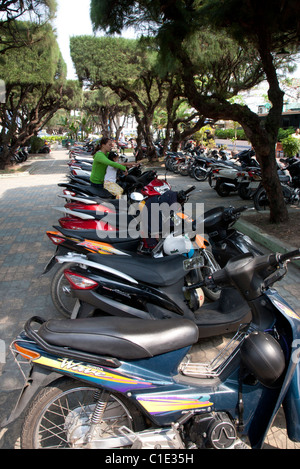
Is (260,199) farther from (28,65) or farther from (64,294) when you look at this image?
(28,65)

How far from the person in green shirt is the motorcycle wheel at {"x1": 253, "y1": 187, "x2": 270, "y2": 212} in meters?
2.98

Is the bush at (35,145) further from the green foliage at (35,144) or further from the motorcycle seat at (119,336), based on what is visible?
the motorcycle seat at (119,336)

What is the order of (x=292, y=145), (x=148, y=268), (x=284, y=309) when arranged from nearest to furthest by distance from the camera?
(x=284, y=309), (x=148, y=268), (x=292, y=145)

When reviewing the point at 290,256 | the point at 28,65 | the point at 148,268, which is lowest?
the point at 148,268

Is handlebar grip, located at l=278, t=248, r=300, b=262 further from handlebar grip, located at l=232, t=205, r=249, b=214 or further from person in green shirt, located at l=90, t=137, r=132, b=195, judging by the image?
person in green shirt, located at l=90, t=137, r=132, b=195

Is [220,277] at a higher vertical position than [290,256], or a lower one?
lower

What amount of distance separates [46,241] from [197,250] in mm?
3478

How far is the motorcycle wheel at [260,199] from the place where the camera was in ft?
25.2

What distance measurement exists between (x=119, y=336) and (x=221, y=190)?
28.9ft

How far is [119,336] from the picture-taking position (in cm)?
178

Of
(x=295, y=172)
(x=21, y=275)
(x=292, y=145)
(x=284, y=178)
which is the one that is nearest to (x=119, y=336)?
(x=21, y=275)

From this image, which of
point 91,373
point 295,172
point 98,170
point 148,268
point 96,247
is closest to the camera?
point 91,373

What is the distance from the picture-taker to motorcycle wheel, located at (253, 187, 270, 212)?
767cm

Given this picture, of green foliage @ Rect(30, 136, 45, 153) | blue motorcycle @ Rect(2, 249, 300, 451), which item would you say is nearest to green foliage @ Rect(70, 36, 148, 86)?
green foliage @ Rect(30, 136, 45, 153)
